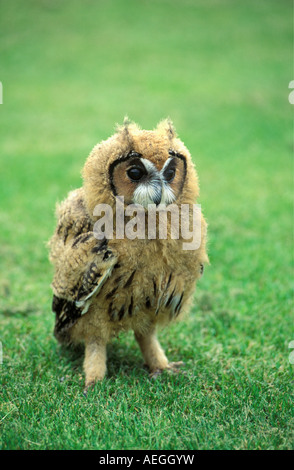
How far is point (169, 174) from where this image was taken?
297cm

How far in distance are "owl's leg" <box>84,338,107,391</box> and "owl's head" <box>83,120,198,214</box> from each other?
3.02ft

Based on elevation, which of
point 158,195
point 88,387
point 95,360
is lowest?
point 88,387

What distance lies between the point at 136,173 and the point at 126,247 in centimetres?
46

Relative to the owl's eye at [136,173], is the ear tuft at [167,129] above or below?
above

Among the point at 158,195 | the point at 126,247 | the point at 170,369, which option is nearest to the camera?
the point at 158,195

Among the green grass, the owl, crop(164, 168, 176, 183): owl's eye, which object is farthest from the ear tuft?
the green grass

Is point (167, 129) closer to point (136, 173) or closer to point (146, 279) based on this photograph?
point (136, 173)

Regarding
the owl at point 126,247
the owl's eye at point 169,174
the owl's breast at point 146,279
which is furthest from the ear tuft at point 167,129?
the owl's breast at point 146,279

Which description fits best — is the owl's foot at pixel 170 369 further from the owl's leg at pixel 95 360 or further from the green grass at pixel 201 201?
the owl's leg at pixel 95 360

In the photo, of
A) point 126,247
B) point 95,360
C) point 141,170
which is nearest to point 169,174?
point 141,170

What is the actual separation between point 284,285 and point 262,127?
26.1 ft

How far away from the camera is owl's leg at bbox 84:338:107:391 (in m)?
3.42

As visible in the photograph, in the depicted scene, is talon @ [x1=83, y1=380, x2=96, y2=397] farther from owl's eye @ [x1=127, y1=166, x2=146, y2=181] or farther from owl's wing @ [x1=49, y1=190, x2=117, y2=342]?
owl's eye @ [x1=127, y1=166, x2=146, y2=181]

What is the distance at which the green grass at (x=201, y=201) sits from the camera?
2928 millimetres
